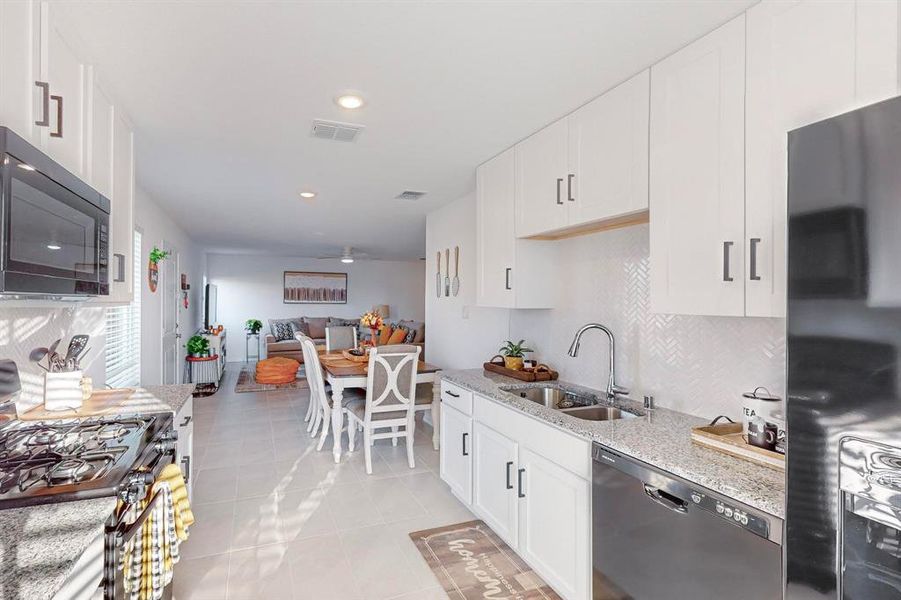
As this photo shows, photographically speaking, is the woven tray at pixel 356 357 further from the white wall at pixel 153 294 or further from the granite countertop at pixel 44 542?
the granite countertop at pixel 44 542

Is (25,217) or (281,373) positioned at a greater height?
(25,217)

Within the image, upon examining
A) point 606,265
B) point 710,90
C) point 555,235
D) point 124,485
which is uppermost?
point 710,90

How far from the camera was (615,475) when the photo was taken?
175 centimetres

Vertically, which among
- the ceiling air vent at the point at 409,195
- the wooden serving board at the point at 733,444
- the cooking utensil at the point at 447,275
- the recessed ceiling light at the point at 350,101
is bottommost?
the wooden serving board at the point at 733,444

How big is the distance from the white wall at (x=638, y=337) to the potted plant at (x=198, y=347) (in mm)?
4855

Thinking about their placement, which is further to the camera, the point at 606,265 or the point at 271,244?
the point at 271,244

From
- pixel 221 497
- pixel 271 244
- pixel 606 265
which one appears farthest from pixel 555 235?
pixel 271 244

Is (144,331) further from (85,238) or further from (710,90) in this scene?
(710,90)

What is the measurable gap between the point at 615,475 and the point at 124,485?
158 centimetres

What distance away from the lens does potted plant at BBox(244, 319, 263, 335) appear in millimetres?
9953

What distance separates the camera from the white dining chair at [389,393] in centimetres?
386

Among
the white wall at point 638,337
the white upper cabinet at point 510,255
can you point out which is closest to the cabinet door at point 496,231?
the white upper cabinet at point 510,255

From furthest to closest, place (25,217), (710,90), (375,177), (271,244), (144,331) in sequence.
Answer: (271,244)
(144,331)
(375,177)
(710,90)
(25,217)

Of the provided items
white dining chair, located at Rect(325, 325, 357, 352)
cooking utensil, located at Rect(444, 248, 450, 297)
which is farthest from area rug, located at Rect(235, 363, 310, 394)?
cooking utensil, located at Rect(444, 248, 450, 297)
